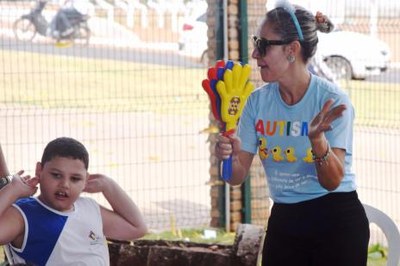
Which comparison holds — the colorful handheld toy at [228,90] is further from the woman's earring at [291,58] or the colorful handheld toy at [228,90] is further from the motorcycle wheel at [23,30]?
the motorcycle wheel at [23,30]

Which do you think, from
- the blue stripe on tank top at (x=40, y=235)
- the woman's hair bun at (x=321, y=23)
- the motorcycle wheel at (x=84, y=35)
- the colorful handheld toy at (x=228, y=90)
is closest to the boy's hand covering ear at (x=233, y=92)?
the colorful handheld toy at (x=228, y=90)

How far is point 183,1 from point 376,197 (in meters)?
2.45

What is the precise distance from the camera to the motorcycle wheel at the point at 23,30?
8.43m

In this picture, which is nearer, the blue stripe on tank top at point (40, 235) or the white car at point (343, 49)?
the blue stripe on tank top at point (40, 235)

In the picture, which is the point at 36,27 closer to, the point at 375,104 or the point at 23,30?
the point at 23,30

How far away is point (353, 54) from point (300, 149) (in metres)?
5.87

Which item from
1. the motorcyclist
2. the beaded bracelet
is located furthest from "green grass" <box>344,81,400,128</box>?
the beaded bracelet

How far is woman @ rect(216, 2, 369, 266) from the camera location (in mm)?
3795

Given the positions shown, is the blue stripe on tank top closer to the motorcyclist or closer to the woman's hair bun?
the woman's hair bun

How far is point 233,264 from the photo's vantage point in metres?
5.72

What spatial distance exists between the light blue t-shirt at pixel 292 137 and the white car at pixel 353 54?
4342 millimetres

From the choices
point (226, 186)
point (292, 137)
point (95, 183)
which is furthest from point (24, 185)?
point (226, 186)

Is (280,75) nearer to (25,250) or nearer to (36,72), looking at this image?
(25,250)

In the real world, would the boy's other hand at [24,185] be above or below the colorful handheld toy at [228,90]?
below
